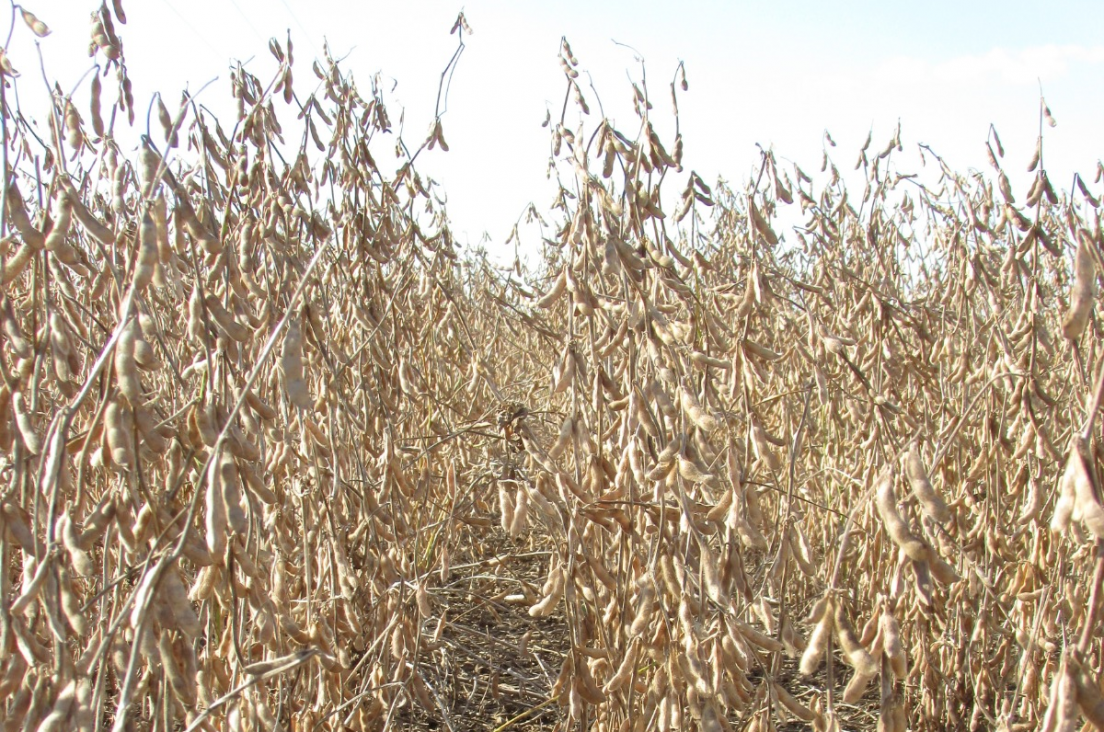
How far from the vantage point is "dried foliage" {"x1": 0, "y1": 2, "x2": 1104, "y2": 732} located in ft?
3.30

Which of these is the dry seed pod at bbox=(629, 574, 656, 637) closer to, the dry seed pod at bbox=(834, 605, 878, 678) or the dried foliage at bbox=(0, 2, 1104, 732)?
the dried foliage at bbox=(0, 2, 1104, 732)

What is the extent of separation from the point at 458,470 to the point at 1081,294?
2115 mm

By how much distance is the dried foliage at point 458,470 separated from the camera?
1007 millimetres

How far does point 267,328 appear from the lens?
5.40 ft

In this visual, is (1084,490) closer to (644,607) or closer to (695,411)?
(695,411)

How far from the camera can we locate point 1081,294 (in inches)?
32.8


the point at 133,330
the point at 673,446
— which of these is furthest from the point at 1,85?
the point at 673,446

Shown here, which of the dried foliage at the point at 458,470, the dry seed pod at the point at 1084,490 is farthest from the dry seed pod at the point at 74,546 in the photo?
the dry seed pod at the point at 1084,490

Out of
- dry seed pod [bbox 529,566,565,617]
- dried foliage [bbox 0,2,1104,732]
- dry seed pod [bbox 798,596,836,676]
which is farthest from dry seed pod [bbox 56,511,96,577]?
dry seed pod [bbox 798,596,836,676]

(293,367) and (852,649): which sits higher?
(293,367)

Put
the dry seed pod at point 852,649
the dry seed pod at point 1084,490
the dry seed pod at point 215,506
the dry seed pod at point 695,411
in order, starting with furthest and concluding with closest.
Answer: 1. the dry seed pod at point 695,411
2. the dry seed pod at point 852,649
3. the dry seed pod at point 215,506
4. the dry seed pod at point 1084,490

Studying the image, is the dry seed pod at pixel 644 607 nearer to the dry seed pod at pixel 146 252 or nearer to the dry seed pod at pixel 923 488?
the dry seed pod at pixel 923 488

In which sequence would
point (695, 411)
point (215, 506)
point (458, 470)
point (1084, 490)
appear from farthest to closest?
1. point (458, 470)
2. point (695, 411)
3. point (215, 506)
4. point (1084, 490)

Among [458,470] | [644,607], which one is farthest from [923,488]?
[458,470]
